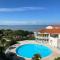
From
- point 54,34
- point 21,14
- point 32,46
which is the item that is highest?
point 21,14

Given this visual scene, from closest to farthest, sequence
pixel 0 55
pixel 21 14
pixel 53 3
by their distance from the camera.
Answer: pixel 0 55, pixel 53 3, pixel 21 14

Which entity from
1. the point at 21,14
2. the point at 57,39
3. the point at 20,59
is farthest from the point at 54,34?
the point at 21,14

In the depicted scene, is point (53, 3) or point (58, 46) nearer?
point (58, 46)

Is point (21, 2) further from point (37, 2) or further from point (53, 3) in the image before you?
point (53, 3)

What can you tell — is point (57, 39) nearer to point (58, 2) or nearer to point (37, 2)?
point (58, 2)

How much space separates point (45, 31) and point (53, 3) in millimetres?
4811

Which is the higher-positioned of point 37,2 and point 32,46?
point 37,2

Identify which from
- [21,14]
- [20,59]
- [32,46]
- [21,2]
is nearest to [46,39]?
[32,46]

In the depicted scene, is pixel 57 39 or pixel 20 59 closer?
pixel 20 59

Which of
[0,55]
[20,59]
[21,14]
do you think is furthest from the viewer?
[21,14]

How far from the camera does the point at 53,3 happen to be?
1043 inches

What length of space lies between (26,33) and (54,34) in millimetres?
7085

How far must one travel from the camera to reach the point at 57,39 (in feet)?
67.9

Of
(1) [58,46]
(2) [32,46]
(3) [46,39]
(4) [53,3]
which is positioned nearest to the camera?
(1) [58,46]
